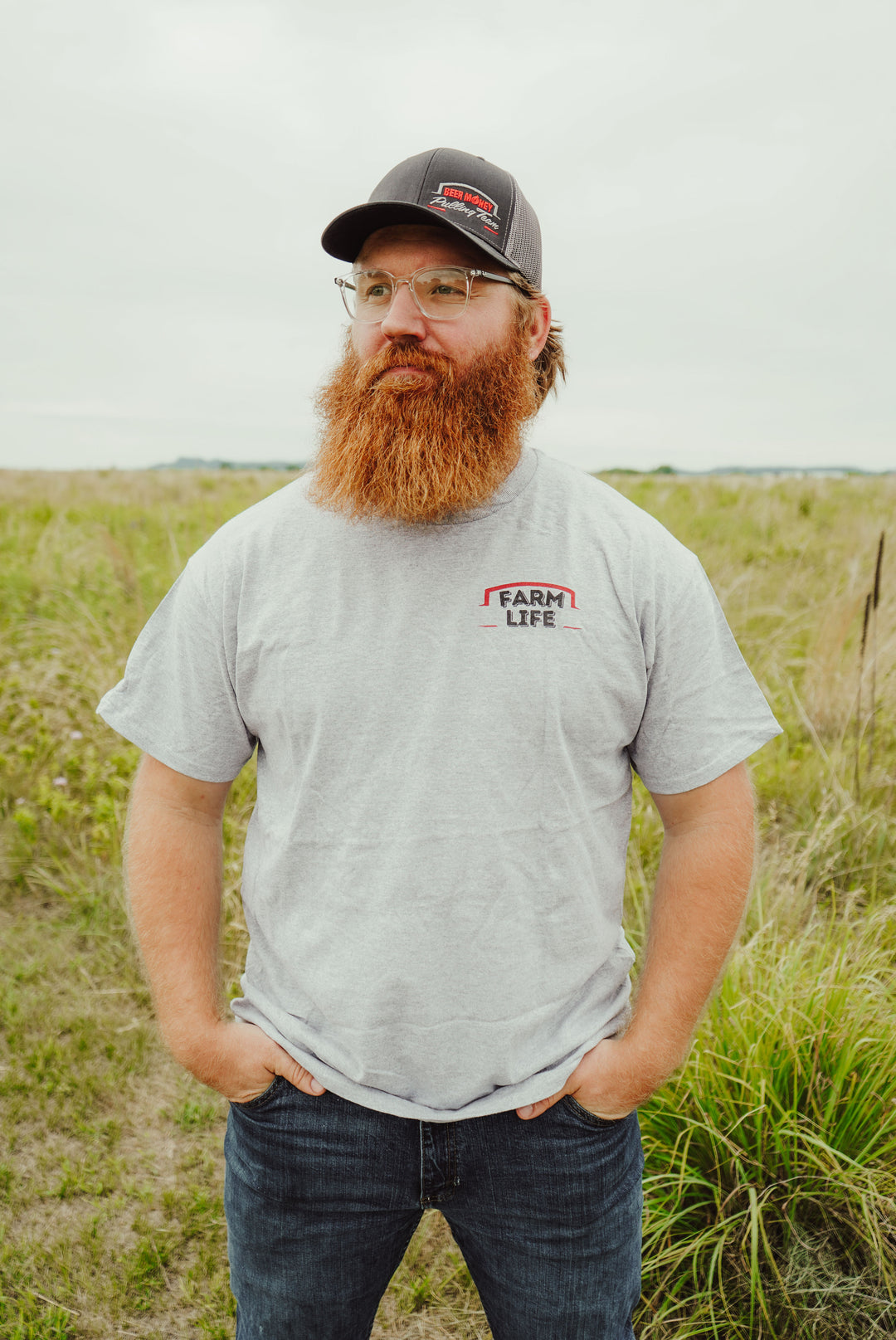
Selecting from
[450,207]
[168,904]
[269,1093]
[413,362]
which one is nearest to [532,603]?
[413,362]

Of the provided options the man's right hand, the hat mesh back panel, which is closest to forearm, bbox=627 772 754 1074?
the man's right hand

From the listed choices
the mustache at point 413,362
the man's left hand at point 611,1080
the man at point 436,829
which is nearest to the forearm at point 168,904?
the man at point 436,829

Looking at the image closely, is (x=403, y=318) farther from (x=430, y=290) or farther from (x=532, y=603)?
(x=532, y=603)

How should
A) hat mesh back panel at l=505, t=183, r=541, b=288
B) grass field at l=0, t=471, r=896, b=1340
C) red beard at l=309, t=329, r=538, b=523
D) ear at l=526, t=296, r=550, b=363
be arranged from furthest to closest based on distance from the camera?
grass field at l=0, t=471, r=896, b=1340 < ear at l=526, t=296, r=550, b=363 < hat mesh back panel at l=505, t=183, r=541, b=288 < red beard at l=309, t=329, r=538, b=523

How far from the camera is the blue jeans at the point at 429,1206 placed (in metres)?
1.53

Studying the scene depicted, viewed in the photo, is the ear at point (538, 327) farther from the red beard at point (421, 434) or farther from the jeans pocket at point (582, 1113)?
the jeans pocket at point (582, 1113)

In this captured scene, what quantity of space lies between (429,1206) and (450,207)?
6.17 feet

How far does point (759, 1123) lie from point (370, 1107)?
1.16 meters

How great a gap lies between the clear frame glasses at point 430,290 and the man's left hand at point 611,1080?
144 centimetres

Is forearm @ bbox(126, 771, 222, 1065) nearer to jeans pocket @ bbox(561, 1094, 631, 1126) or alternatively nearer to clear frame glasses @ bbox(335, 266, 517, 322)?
jeans pocket @ bbox(561, 1094, 631, 1126)

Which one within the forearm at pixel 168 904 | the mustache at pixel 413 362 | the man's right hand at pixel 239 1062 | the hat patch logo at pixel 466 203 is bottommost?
the man's right hand at pixel 239 1062

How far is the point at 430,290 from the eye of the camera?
5.56ft

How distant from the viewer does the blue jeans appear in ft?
5.01

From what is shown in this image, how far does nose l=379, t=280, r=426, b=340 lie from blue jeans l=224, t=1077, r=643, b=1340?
4.72ft
